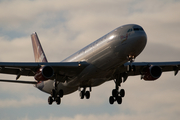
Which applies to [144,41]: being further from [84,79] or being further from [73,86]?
[73,86]

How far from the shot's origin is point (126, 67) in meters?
46.4

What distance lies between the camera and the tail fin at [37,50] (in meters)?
60.4

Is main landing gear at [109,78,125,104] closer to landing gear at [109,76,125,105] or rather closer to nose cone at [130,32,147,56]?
landing gear at [109,76,125,105]

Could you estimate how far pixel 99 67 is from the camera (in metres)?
43.5

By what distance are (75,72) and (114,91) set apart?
6.49m

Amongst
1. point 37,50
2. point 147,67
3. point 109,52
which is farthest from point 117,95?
point 37,50

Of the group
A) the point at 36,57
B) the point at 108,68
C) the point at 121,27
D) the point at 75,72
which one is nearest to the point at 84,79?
the point at 75,72

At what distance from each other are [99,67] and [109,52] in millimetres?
2444

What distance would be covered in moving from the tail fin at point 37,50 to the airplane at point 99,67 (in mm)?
7051

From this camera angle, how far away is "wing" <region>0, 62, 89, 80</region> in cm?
4478

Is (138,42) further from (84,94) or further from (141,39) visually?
(84,94)

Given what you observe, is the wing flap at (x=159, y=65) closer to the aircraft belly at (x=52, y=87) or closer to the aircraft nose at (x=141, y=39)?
the aircraft nose at (x=141, y=39)

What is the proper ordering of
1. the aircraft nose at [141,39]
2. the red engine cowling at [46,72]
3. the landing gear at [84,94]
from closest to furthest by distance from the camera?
the aircraft nose at [141,39] → the red engine cowling at [46,72] → the landing gear at [84,94]

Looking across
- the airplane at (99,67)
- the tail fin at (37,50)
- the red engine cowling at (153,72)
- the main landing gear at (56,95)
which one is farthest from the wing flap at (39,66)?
the tail fin at (37,50)
